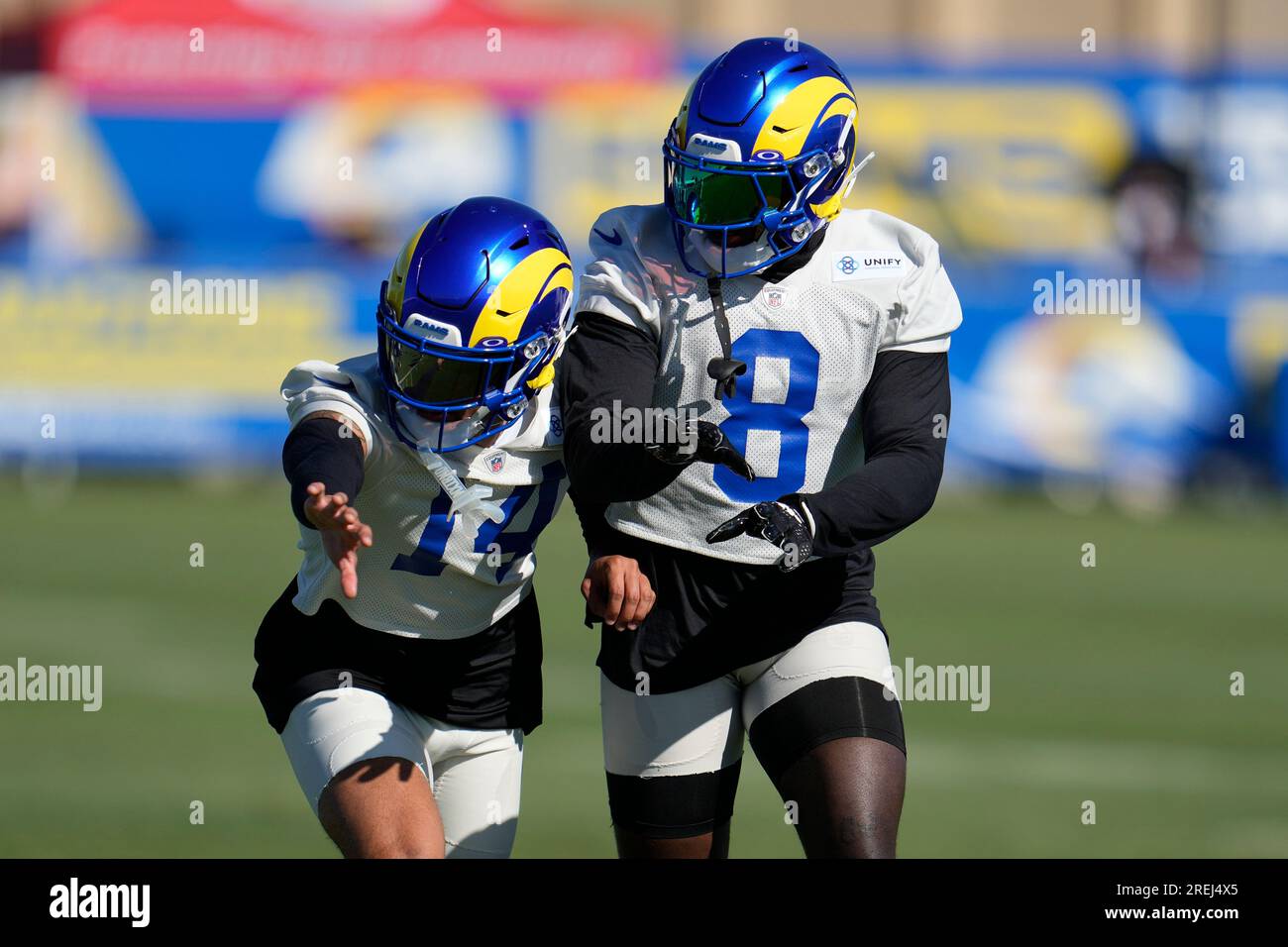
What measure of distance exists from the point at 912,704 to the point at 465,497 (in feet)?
21.5

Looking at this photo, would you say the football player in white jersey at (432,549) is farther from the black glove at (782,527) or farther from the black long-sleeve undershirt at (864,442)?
the black glove at (782,527)

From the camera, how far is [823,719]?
12.5 feet

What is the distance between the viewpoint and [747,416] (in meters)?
3.92

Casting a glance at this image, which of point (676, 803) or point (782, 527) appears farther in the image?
point (676, 803)

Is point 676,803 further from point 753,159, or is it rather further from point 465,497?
point 753,159

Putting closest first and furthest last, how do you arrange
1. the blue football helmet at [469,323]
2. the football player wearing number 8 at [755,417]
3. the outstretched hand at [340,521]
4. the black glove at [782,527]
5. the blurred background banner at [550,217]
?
the black glove at [782,527] < the outstretched hand at [340,521] < the football player wearing number 8 at [755,417] < the blue football helmet at [469,323] < the blurred background banner at [550,217]

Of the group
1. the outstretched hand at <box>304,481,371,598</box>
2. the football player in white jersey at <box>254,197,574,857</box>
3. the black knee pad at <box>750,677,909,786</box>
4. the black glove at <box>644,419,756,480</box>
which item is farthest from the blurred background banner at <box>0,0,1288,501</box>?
the black glove at <box>644,419,756,480</box>

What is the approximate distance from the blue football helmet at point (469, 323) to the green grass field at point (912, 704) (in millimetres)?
2904

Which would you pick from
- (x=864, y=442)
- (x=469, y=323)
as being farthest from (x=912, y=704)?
(x=469, y=323)

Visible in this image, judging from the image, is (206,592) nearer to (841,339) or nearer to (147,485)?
(147,485)

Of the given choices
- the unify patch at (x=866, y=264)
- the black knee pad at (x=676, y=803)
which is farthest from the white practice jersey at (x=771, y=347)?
the black knee pad at (x=676, y=803)

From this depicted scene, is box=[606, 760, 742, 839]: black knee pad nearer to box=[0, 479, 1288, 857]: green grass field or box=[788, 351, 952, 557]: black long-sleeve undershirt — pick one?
box=[788, 351, 952, 557]: black long-sleeve undershirt

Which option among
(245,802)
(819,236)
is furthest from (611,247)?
(245,802)

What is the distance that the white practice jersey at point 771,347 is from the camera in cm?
392
